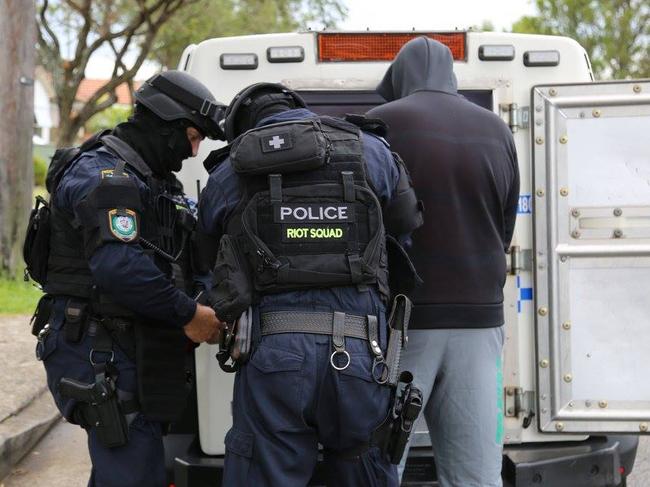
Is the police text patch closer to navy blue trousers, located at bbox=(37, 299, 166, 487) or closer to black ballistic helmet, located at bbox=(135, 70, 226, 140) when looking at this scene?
black ballistic helmet, located at bbox=(135, 70, 226, 140)

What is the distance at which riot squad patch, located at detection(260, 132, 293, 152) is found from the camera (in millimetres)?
2828

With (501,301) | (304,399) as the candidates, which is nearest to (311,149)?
(304,399)

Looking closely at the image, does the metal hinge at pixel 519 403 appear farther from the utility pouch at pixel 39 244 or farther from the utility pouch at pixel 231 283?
the utility pouch at pixel 39 244

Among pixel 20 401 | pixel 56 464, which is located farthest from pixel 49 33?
pixel 56 464

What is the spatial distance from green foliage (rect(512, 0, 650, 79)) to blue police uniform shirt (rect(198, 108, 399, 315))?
93.5ft

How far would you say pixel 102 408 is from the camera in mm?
3275

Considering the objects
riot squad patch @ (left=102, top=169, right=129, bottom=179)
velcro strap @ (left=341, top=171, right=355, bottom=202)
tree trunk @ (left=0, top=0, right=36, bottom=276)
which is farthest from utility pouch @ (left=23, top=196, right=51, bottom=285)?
tree trunk @ (left=0, top=0, right=36, bottom=276)

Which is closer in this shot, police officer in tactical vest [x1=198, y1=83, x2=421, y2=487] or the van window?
police officer in tactical vest [x1=198, y1=83, x2=421, y2=487]

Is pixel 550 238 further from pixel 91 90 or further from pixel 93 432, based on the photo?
pixel 91 90

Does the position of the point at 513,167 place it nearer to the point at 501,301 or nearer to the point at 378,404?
the point at 501,301

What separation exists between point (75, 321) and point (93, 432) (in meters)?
0.41

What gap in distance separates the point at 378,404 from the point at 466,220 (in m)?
0.76

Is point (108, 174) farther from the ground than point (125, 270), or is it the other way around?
point (108, 174)

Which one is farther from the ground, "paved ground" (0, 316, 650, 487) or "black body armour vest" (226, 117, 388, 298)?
"black body armour vest" (226, 117, 388, 298)
